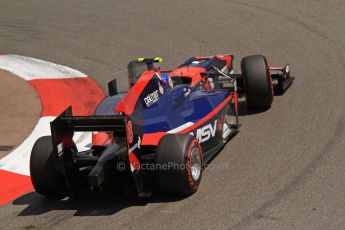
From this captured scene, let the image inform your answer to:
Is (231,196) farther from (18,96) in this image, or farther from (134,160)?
(18,96)

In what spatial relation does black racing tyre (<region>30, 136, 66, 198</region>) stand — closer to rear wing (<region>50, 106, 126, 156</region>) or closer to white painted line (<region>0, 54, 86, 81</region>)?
rear wing (<region>50, 106, 126, 156</region>)

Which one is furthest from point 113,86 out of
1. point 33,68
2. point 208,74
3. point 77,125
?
point 33,68

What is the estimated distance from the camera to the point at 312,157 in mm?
8023

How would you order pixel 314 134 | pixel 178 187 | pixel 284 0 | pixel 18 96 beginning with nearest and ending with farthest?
pixel 178 187
pixel 314 134
pixel 18 96
pixel 284 0

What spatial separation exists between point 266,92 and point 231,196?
2.65 m

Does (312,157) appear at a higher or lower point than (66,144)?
lower

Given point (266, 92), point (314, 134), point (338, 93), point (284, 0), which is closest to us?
point (314, 134)

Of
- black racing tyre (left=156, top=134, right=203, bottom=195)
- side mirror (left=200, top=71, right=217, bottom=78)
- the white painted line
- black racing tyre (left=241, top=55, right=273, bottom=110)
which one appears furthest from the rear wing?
the white painted line

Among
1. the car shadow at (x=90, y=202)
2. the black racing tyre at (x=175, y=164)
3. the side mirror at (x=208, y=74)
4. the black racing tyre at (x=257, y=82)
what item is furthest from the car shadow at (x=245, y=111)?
the car shadow at (x=90, y=202)

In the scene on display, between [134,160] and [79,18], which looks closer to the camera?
[134,160]

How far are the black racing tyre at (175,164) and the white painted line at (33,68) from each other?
5.38 metres

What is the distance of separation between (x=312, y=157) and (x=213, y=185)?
136 cm

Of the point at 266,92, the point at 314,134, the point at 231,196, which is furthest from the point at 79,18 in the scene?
the point at 231,196

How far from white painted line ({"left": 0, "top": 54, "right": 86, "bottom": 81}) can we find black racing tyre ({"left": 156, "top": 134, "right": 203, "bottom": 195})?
17.7 ft
